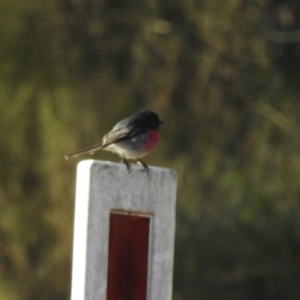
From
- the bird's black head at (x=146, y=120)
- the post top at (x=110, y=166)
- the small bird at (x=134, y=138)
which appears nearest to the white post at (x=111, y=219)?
the post top at (x=110, y=166)

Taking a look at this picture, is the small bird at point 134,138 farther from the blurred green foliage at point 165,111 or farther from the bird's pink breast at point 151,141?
the blurred green foliage at point 165,111

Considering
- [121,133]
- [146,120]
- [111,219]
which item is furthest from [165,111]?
[111,219]

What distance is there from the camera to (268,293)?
386 inches

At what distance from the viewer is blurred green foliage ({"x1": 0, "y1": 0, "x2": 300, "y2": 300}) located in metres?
10.1

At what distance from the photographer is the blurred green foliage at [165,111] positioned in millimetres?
10141

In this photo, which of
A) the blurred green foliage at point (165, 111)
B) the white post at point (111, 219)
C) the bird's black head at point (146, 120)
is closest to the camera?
the white post at point (111, 219)

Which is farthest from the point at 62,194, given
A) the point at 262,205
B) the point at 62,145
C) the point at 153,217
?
the point at 153,217

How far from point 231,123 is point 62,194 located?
208 centimetres

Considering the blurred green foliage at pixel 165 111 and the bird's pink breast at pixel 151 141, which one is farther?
the blurred green foliage at pixel 165 111

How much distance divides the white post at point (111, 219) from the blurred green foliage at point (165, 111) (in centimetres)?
→ 757

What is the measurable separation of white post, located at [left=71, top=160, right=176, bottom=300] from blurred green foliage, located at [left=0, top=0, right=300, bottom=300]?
7.57 meters

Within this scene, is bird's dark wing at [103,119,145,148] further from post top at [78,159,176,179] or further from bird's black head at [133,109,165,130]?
post top at [78,159,176,179]

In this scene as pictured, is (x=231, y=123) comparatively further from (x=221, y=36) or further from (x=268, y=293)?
(x=268, y=293)

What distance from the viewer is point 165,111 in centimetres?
1175
